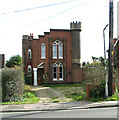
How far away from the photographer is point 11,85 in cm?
1245

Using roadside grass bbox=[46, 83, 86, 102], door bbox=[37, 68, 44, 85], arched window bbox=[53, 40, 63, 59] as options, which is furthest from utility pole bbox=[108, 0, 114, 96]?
door bbox=[37, 68, 44, 85]

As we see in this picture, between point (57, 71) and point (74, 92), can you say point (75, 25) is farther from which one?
point (74, 92)

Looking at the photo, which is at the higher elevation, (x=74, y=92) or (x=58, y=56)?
(x=58, y=56)

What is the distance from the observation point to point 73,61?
2672 cm

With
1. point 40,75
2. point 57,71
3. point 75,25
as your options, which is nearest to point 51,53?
point 57,71

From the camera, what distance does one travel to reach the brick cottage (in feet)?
85.4

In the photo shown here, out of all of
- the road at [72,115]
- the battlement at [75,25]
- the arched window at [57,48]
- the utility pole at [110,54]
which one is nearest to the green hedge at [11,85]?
the road at [72,115]

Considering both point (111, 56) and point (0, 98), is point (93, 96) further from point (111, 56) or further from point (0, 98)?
point (0, 98)

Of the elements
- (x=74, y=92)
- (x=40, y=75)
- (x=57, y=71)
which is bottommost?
(x=74, y=92)

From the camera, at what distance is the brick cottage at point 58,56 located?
26.0 metres

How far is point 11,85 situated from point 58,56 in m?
14.5

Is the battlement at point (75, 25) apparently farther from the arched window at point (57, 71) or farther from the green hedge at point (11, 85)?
the green hedge at point (11, 85)

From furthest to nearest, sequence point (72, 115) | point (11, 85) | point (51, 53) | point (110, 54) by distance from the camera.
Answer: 1. point (51, 53)
2. point (110, 54)
3. point (11, 85)
4. point (72, 115)

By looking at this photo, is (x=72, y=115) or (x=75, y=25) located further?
(x=75, y=25)
